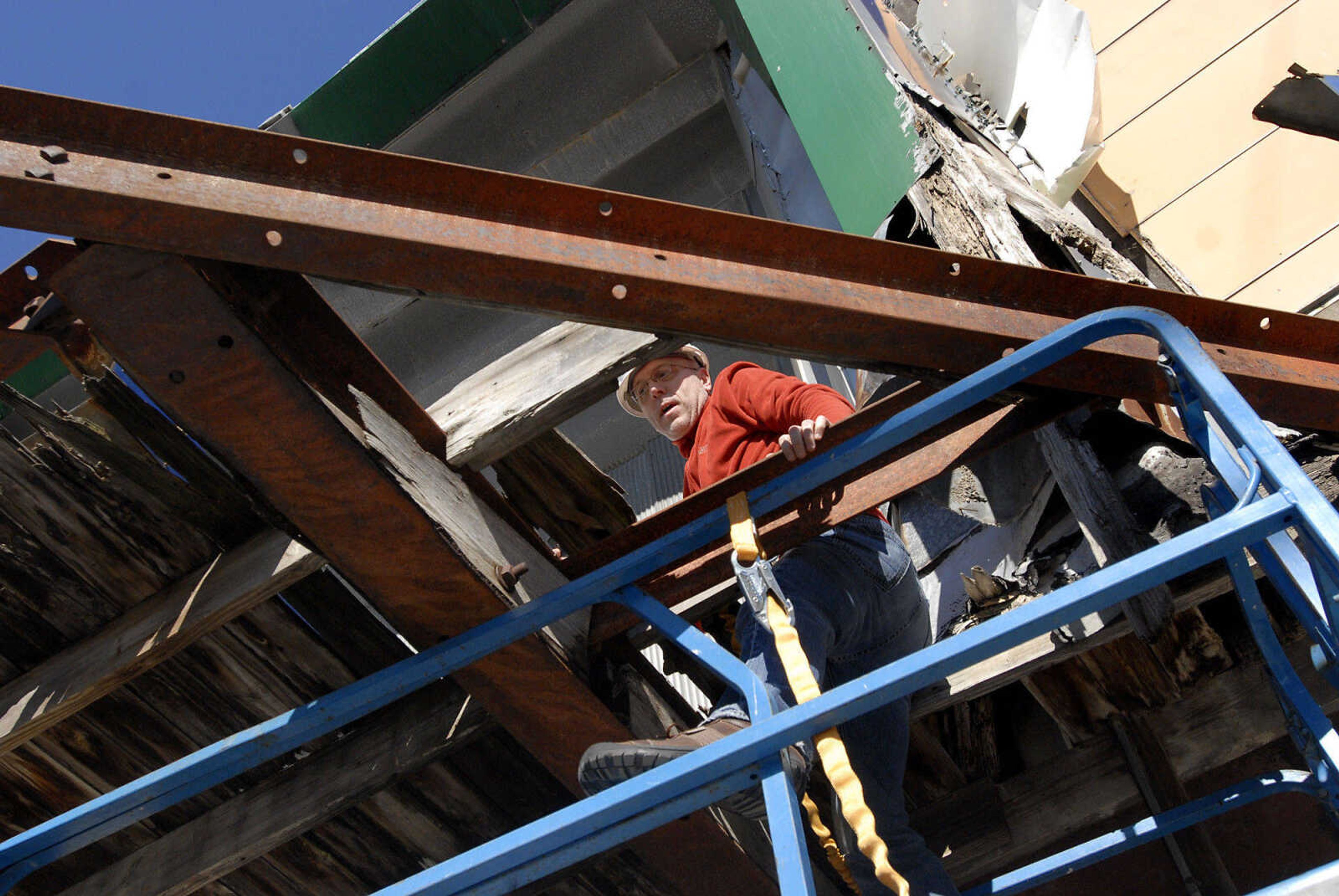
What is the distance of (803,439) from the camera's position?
3.13 m

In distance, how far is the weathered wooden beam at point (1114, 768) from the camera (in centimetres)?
354

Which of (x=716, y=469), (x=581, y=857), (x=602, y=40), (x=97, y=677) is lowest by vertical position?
(x=581, y=857)

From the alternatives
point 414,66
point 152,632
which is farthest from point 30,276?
point 414,66

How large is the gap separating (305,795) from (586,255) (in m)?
1.84

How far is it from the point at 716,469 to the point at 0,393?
82.0 inches

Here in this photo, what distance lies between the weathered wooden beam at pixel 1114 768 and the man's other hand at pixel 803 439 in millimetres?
1506

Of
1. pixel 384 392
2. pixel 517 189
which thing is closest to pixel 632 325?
pixel 517 189

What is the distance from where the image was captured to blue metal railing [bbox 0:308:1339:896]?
88.9 inches

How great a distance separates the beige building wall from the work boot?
6.20 m

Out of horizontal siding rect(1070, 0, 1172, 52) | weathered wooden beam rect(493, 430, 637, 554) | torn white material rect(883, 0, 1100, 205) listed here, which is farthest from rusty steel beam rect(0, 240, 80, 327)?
horizontal siding rect(1070, 0, 1172, 52)

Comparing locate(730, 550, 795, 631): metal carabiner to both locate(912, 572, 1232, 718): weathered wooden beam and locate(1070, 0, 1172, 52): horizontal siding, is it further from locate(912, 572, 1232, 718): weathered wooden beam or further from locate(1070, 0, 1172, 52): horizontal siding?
locate(1070, 0, 1172, 52): horizontal siding

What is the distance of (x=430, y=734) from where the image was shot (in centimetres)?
339

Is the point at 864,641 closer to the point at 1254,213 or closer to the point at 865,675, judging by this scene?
the point at 865,675

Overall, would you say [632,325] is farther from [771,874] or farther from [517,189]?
[771,874]
